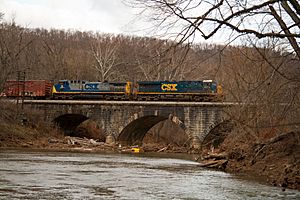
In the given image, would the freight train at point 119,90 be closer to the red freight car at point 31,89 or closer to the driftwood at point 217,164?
the red freight car at point 31,89

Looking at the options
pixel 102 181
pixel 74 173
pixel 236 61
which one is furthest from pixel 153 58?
pixel 236 61

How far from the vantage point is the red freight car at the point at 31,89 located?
43719 mm

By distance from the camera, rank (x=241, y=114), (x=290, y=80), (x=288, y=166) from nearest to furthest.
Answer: (x=290, y=80)
(x=288, y=166)
(x=241, y=114)

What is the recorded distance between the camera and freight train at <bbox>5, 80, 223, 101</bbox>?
131ft

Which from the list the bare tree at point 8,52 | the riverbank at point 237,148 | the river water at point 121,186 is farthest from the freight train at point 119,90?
the river water at point 121,186

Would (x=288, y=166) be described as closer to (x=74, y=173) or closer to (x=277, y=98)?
(x=277, y=98)

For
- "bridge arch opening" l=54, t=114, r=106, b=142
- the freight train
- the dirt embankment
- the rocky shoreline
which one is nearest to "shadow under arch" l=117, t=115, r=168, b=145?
the freight train

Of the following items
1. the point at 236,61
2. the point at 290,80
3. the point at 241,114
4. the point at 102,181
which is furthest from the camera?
the point at 236,61

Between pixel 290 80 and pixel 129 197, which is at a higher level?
pixel 290 80

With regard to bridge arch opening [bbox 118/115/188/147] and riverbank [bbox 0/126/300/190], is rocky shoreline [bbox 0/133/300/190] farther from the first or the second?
bridge arch opening [bbox 118/115/188/147]

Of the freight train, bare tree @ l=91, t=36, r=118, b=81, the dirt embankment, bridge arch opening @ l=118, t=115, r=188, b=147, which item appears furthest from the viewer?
bare tree @ l=91, t=36, r=118, b=81

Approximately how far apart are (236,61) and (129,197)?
552 inches

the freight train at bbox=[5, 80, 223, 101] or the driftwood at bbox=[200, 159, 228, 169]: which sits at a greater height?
the freight train at bbox=[5, 80, 223, 101]

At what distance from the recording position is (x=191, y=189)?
40.9 ft
